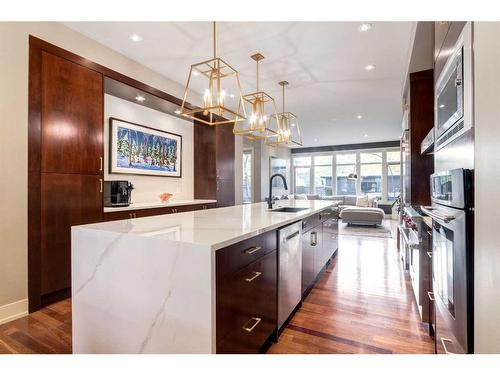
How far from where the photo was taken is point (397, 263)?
3.68m

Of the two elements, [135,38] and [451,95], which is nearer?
[451,95]

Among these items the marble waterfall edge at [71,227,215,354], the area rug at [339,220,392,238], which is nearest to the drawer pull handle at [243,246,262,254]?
the marble waterfall edge at [71,227,215,354]

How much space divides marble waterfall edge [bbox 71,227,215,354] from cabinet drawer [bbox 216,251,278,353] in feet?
0.33

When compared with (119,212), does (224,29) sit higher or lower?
higher

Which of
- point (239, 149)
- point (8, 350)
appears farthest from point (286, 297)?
point (239, 149)

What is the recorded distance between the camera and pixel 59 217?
8.32 ft

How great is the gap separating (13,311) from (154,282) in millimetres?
1938

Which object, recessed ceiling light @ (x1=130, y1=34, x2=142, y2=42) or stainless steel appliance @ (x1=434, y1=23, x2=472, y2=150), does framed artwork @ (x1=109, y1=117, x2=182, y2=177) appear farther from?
stainless steel appliance @ (x1=434, y1=23, x2=472, y2=150)

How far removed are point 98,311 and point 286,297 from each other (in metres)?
1.25

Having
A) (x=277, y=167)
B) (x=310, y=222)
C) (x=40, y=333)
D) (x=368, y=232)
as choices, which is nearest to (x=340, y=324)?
(x=310, y=222)

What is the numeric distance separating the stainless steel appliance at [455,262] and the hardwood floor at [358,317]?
595mm

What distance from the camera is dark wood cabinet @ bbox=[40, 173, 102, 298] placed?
2.43m

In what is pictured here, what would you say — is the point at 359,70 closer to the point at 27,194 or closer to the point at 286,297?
the point at 286,297

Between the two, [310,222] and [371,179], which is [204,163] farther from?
[371,179]
